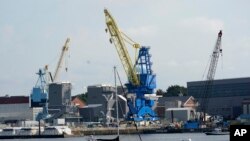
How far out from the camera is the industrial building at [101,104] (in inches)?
5699

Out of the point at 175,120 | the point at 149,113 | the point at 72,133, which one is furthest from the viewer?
the point at 175,120

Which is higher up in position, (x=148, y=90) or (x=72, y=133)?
(x=148, y=90)

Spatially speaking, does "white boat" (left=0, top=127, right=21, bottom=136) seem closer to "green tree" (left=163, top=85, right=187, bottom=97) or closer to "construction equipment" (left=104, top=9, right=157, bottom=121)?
"construction equipment" (left=104, top=9, right=157, bottom=121)

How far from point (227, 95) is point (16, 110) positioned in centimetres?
4979

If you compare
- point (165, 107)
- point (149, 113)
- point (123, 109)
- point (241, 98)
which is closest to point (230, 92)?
point (241, 98)

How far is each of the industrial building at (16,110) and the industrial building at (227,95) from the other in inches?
1589

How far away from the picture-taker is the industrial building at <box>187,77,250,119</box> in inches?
5922

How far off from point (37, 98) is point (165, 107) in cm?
2986

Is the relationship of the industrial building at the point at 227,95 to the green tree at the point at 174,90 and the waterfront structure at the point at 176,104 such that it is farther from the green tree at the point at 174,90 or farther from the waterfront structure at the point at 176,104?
the green tree at the point at 174,90

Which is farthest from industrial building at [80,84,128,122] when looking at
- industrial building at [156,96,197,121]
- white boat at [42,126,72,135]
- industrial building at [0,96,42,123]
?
white boat at [42,126,72,135]

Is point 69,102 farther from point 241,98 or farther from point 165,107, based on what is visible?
point 241,98

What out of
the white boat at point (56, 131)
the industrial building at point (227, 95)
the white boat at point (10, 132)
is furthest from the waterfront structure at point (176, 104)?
the white boat at point (10, 132)

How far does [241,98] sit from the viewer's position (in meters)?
151

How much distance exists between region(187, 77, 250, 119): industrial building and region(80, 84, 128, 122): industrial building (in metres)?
22.3
